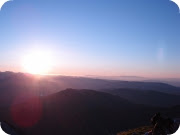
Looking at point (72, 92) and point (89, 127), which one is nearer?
point (89, 127)

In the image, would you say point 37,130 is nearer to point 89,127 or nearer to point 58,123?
point 58,123

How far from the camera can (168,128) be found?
6.82 metres

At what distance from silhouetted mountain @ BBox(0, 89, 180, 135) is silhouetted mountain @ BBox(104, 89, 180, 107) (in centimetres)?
5708

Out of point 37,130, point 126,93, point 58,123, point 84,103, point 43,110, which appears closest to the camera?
point 37,130

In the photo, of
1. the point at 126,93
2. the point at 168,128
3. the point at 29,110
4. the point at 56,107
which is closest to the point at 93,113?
the point at 56,107

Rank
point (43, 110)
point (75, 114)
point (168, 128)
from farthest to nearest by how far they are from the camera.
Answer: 1. point (43, 110)
2. point (75, 114)
3. point (168, 128)

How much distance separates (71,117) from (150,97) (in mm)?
110649

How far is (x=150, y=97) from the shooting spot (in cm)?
17012

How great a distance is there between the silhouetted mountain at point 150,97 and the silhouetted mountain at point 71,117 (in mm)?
57078

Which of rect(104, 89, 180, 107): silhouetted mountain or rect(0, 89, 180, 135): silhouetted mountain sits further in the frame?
rect(104, 89, 180, 107): silhouetted mountain

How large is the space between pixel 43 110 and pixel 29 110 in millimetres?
4302

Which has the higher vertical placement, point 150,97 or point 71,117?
point 71,117

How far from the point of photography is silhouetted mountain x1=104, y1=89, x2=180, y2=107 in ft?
491

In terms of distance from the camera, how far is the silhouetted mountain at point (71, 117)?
2429 inches
